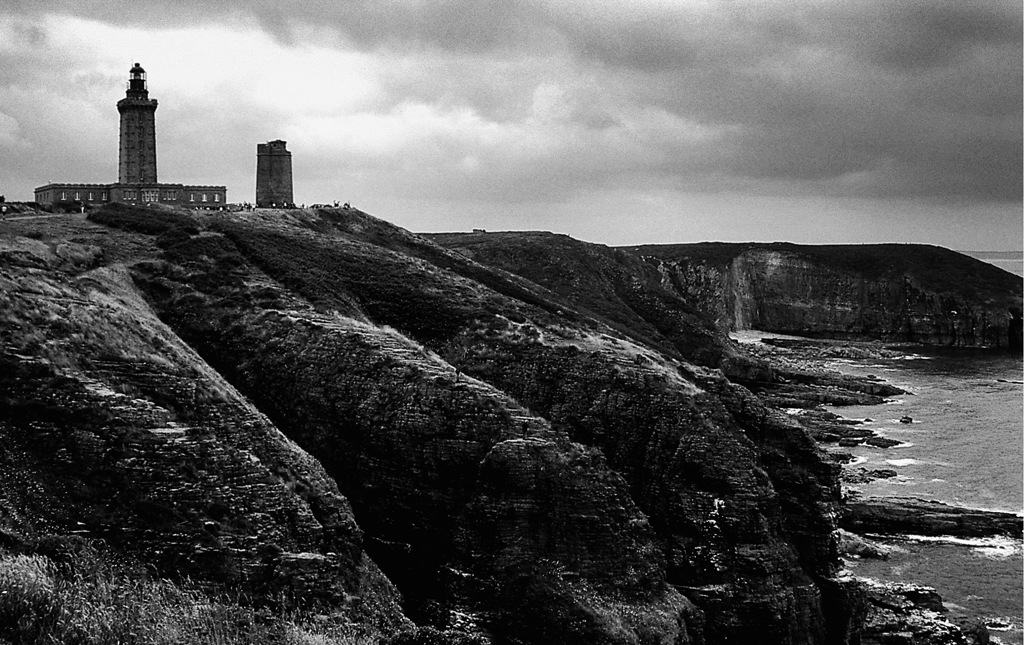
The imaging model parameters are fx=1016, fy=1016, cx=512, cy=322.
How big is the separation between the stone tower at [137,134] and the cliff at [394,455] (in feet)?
74.1

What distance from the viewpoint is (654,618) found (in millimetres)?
34750

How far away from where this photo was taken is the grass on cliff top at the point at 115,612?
1660 centimetres

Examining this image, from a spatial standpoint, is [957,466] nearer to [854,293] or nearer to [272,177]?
[272,177]

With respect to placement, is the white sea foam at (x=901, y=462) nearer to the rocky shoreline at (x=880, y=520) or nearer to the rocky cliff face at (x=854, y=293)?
the rocky shoreline at (x=880, y=520)

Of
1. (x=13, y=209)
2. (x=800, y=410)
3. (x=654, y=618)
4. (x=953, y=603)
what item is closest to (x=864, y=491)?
(x=953, y=603)

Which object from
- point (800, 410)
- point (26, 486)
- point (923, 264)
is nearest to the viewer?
point (26, 486)

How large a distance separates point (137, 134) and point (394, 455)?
46967 mm

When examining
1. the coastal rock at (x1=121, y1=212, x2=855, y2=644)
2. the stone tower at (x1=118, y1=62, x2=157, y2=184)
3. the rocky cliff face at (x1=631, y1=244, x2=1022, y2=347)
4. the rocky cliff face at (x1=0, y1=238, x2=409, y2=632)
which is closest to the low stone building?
the stone tower at (x1=118, y1=62, x2=157, y2=184)

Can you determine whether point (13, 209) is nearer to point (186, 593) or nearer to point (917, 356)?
point (186, 593)

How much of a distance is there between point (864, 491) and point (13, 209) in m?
56.0

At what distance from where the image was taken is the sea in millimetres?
49375

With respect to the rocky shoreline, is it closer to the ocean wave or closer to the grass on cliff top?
the ocean wave

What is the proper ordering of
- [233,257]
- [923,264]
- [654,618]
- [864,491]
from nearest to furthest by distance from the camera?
[654,618], [233,257], [864,491], [923,264]

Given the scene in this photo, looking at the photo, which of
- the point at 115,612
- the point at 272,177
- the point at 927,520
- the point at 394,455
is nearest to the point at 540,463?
the point at 394,455
